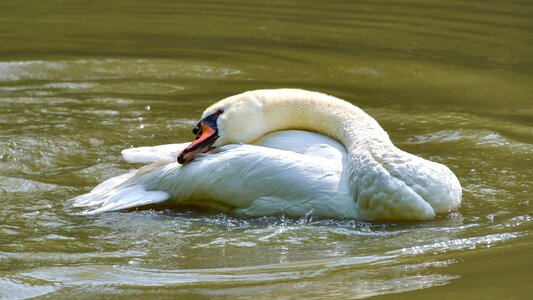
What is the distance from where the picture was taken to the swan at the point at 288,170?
17.6ft

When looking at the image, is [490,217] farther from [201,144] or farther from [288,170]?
[201,144]

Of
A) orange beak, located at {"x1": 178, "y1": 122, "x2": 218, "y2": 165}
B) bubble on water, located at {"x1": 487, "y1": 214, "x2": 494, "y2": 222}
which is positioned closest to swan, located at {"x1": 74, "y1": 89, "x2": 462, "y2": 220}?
orange beak, located at {"x1": 178, "y1": 122, "x2": 218, "y2": 165}

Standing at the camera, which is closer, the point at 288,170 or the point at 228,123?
the point at 288,170

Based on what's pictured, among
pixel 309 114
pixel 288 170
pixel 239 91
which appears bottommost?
pixel 239 91

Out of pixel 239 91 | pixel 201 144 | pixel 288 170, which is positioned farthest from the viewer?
pixel 239 91

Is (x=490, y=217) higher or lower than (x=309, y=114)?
lower

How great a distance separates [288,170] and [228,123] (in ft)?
2.04

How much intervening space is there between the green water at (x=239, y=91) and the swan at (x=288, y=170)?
4.1 inches

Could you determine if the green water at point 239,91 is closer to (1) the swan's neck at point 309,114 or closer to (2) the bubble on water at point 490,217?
(2) the bubble on water at point 490,217

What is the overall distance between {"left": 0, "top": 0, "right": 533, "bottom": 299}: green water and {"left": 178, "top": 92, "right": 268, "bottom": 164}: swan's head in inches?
17.9

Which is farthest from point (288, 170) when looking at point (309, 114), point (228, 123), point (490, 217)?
point (490, 217)

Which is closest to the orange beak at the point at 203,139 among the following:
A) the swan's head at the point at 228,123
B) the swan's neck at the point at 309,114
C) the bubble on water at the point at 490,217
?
the swan's head at the point at 228,123

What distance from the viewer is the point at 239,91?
9.13m

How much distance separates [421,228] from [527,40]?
22.7 feet
